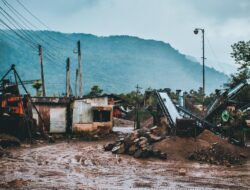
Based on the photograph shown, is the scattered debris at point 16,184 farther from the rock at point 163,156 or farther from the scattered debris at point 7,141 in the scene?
the scattered debris at point 7,141

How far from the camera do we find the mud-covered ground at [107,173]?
1148 centimetres

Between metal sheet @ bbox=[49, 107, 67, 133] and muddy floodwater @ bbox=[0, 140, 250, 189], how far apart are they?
1041cm

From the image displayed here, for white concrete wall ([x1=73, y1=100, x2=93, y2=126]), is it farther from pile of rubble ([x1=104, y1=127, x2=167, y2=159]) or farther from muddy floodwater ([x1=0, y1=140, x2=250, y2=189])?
muddy floodwater ([x1=0, y1=140, x2=250, y2=189])

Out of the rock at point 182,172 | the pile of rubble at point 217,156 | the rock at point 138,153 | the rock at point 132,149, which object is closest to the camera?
the rock at point 182,172

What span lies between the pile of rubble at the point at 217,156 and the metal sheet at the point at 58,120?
49.1 ft

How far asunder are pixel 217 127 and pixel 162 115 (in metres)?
4.26

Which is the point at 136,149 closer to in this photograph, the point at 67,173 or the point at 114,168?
the point at 114,168

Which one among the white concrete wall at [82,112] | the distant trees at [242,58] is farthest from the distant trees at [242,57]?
the white concrete wall at [82,112]

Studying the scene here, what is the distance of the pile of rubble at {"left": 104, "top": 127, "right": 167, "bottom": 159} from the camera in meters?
18.0

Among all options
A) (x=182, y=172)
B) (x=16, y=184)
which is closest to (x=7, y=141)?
(x=16, y=184)

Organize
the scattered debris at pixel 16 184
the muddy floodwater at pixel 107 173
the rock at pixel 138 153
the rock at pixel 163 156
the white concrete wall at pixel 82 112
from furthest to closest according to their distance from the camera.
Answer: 1. the white concrete wall at pixel 82 112
2. the rock at pixel 138 153
3. the rock at pixel 163 156
4. the muddy floodwater at pixel 107 173
5. the scattered debris at pixel 16 184

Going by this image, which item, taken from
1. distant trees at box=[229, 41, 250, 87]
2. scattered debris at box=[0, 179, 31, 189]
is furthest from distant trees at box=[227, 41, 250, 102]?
scattered debris at box=[0, 179, 31, 189]

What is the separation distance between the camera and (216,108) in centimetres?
2086

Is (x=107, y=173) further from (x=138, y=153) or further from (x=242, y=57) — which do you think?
(x=242, y=57)
